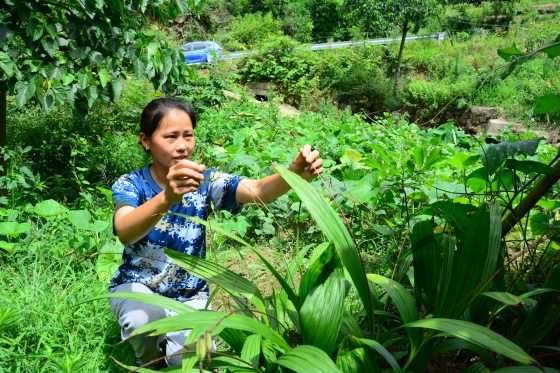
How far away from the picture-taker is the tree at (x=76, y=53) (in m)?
2.71

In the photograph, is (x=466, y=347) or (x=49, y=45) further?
(x=49, y=45)

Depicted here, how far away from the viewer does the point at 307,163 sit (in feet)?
5.18

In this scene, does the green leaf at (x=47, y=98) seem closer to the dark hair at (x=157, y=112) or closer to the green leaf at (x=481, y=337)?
the dark hair at (x=157, y=112)

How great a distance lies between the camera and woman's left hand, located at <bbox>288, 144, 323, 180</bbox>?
1536 millimetres

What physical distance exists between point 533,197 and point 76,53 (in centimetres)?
256

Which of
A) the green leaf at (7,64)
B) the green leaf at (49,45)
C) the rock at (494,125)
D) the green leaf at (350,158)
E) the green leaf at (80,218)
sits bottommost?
the rock at (494,125)

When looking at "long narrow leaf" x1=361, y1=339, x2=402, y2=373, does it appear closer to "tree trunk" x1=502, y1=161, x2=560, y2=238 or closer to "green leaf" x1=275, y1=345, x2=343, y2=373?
"green leaf" x1=275, y1=345, x2=343, y2=373

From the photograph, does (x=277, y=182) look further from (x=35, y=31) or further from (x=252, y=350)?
(x=35, y=31)

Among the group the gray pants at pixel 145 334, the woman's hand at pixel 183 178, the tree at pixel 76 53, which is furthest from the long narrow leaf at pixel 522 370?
the tree at pixel 76 53

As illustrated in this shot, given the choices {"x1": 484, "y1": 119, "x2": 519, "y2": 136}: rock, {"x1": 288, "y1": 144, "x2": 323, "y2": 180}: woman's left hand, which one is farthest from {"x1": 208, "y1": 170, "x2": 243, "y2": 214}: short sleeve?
{"x1": 484, "y1": 119, "x2": 519, "y2": 136}: rock

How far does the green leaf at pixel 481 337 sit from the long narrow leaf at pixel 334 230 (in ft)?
0.67

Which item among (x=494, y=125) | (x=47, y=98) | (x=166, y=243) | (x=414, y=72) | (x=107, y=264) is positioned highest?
(x=47, y=98)

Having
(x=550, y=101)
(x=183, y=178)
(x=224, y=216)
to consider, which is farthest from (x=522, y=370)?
(x=224, y=216)

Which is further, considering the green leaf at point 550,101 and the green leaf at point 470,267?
the green leaf at point 550,101
